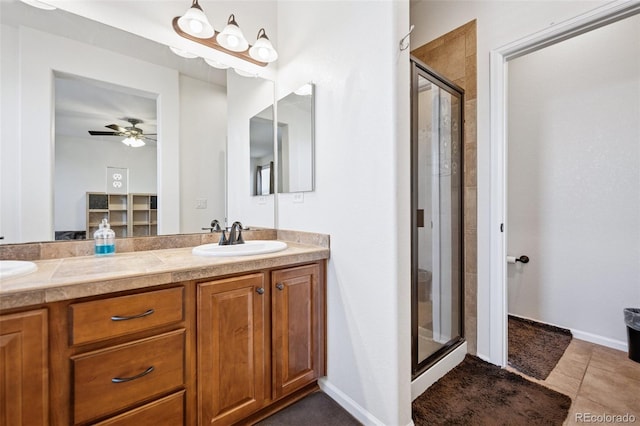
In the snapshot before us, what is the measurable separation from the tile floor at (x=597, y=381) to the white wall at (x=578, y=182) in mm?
265

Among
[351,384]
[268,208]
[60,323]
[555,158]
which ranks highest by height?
[555,158]

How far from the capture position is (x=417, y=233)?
1626 millimetres

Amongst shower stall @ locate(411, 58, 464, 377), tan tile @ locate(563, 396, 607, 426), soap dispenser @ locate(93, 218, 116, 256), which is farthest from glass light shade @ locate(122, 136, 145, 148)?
tan tile @ locate(563, 396, 607, 426)

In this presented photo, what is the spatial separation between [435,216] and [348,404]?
4.18ft

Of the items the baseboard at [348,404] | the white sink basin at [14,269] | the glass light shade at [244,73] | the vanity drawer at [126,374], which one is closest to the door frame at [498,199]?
the baseboard at [348,404]

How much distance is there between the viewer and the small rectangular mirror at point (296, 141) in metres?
1.73

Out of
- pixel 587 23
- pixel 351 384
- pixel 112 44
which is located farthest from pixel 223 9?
pixel 351 384

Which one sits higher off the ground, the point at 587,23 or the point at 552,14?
the point at 552,14

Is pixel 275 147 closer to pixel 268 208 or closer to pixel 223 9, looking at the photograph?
pixel 268 208

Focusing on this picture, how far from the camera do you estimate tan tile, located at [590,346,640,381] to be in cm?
174

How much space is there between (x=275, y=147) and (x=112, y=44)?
106 cm

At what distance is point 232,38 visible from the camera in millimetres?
1723

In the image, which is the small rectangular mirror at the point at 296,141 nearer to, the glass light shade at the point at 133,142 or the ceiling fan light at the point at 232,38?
the ceiling fan light at the point at 232,38

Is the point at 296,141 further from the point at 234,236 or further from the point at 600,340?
the point at 600,340
